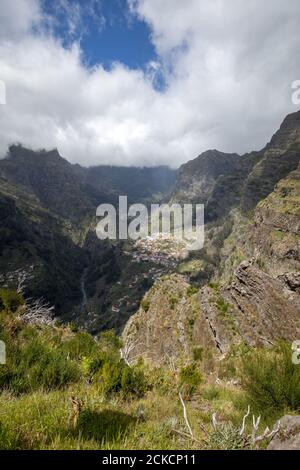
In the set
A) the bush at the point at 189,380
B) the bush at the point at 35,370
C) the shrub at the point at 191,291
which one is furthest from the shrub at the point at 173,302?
the bush at the point at 35,370

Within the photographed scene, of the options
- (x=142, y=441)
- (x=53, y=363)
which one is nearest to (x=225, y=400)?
(x=53, y=363)

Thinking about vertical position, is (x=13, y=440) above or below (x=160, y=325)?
above

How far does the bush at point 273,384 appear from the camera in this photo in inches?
287

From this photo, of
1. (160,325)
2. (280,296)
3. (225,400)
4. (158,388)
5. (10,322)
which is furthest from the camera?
(160,325)

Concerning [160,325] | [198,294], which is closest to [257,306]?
[198,294]

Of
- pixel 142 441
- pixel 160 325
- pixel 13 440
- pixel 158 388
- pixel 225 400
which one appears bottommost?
pixel 160 325

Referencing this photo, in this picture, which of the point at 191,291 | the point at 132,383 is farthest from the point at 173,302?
the point at 132,383

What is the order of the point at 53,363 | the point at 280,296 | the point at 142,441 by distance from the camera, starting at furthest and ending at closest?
1. the point at 280,296
2. the point at 53,363
3. the point at 142,441

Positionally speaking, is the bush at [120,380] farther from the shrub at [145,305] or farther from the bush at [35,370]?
the shrub at [145,305]

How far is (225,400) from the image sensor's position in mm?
10195

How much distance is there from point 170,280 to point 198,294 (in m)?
11.0

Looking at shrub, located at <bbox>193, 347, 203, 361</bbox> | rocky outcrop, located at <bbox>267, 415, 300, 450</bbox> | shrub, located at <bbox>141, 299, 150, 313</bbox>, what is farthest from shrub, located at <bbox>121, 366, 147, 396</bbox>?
shrub, located at <bbox>141, 299, 150, 313</bbox>
